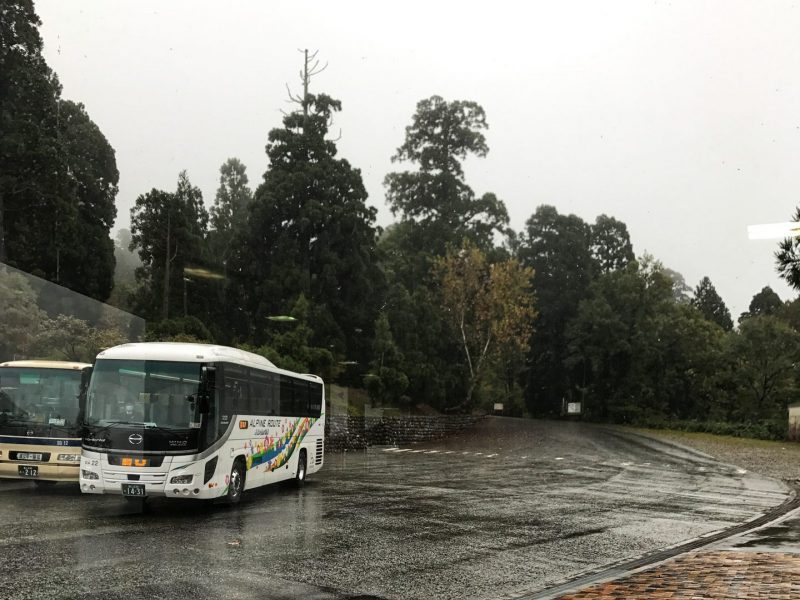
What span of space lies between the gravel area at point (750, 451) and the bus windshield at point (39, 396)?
21.6 metres

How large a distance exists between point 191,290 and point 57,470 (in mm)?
29435

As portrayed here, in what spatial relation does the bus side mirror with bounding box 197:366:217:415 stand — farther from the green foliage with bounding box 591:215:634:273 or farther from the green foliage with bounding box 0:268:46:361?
the green foliage with bounding box 591:215:634:273

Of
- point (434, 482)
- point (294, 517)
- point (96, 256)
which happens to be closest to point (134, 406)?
point (294, 517)

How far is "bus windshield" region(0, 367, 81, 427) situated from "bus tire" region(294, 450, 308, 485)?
5.69 meters

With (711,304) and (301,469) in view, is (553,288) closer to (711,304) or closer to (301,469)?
(711,304)

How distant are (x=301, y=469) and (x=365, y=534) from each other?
8678mm

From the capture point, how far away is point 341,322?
166 ft

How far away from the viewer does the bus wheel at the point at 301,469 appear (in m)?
21.0

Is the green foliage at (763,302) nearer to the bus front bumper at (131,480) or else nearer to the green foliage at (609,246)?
the green foliage at (609,246)

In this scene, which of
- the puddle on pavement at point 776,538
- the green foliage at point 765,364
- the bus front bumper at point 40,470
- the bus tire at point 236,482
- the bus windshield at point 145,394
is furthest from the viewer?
the green foliage at point 765,364

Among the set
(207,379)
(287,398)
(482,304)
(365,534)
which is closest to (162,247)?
(482,304)

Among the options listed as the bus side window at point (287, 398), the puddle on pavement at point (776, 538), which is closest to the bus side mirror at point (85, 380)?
the bus side window at point (287, 398)

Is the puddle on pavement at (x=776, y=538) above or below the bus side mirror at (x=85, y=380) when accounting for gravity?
below

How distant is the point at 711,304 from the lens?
101 meters
